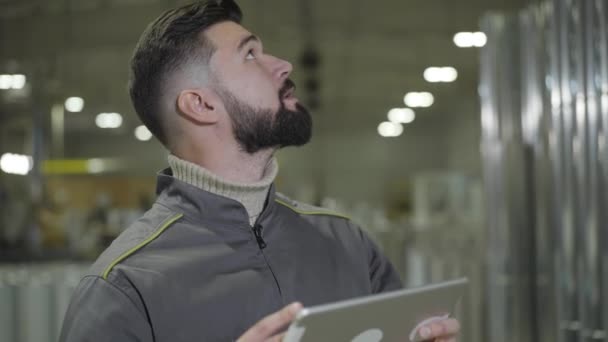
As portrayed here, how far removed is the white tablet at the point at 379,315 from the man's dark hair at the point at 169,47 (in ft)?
2.05

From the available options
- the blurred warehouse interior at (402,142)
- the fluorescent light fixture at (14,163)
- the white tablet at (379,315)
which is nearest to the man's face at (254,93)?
the white tablet at (379,315)

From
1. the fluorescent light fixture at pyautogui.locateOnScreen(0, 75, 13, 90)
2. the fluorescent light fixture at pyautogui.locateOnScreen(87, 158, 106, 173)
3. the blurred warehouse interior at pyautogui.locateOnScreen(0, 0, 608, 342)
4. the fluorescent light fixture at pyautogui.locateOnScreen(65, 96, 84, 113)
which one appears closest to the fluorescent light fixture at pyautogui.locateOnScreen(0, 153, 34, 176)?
the blurred warehouse interior at pyautogui.locateOnScreen(0, 0, 608, 342)

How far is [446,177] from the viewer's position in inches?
423

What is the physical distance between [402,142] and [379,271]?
15.0 m

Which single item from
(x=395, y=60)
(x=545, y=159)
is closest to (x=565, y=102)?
(x=545, y=159)

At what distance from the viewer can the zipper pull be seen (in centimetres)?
129

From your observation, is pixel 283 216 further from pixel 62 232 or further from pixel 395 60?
pixel 395 60

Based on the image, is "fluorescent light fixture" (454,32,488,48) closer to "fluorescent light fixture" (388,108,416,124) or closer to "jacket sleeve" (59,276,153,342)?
"fluorescent light fixture" (388,108,416,124)

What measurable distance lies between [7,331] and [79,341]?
2605 millimetres

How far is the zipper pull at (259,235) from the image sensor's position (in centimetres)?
129

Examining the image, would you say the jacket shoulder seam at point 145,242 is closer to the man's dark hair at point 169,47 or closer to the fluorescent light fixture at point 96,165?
the man's dark hair at point 169,47

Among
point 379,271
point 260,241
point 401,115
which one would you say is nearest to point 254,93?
point 260,241

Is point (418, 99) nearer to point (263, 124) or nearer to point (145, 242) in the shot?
point (263, 124)

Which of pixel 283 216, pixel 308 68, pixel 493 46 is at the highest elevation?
pixel 308 68
